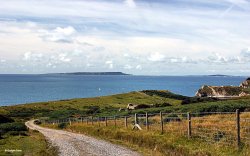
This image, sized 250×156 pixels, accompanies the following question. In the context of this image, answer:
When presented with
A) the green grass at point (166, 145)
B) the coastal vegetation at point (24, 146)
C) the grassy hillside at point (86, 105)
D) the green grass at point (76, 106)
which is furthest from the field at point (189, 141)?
the green grass at point (76, 106)

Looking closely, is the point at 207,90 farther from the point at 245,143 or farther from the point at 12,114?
the point at 245,143

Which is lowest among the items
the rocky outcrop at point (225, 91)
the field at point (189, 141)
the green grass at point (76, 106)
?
the green grass at point (76, 106)

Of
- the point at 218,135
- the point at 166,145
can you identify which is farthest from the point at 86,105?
the point at 218,135

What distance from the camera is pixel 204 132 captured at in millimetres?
25328

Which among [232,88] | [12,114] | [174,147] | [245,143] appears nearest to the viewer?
[245,143]

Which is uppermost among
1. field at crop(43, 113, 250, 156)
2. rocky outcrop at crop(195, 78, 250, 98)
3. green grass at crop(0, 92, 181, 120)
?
field at crop(43, 113, 250, 156)

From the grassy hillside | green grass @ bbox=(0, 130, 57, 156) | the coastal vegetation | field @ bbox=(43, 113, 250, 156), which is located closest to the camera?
field @ bbox=(43, 113, 250, 156)

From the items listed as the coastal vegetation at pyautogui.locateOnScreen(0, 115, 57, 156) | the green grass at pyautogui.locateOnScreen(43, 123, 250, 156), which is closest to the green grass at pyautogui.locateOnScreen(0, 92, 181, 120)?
the coastal vegetation at pyautogui.locateOnScreen(0, 115, 57, 156)

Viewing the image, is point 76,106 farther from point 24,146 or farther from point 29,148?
point 29,148

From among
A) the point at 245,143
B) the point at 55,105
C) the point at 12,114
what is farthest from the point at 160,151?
the point at 55,105

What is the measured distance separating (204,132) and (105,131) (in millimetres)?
17652

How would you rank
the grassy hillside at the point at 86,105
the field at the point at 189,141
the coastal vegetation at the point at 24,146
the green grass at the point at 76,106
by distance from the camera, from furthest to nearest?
the green grass at the point at 76,106 → the grassy hillside at the point at 86,105 → the coastal vegetation at the point at 24,146 → the field at the point at 189,141

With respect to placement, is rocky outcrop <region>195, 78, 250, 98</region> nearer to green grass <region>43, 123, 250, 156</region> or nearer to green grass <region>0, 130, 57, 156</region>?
green grass <region>43, 123, 250, 156</region>

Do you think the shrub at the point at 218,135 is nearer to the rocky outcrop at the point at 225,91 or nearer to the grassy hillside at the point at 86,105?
the grassy hillside at the point at 86,105
